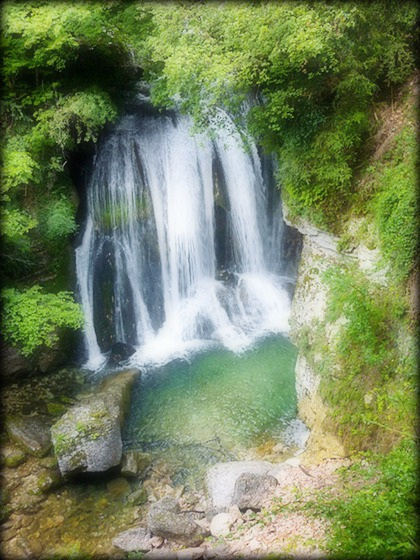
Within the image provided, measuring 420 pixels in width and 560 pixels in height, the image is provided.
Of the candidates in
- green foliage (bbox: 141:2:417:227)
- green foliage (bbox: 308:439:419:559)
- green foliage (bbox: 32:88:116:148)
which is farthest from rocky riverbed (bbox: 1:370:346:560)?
green foliage (bbox: 32:88:116:148)

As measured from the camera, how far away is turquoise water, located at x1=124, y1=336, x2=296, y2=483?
7766mm

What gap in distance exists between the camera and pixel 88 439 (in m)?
7.29

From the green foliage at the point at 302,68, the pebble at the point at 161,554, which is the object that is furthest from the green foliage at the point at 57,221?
the pebble at the point at 161,554

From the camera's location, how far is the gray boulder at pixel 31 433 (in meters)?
7.72

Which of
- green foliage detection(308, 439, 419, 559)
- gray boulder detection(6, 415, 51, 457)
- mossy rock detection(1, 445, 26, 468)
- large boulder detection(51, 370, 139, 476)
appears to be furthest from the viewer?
gray boulder detection(6, 415, 51, 457)

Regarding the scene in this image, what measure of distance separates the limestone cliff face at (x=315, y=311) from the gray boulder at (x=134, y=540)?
2725mm

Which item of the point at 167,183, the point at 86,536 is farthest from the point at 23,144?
the point at 86,536

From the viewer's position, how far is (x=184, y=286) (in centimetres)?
1218

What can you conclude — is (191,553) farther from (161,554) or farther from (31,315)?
(31,315)

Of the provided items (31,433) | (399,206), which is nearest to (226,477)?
(31,433)

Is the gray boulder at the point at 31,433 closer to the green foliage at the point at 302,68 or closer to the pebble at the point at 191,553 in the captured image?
the pebble at the point at 191,553

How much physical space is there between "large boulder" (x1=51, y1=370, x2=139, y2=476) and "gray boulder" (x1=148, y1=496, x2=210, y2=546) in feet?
4.77

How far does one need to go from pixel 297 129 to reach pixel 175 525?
6912mm

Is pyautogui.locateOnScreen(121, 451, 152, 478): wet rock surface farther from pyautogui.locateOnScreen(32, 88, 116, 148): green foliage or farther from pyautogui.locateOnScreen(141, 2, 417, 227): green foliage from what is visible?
pyautogui.locateOnScreen(32, 88, 116, 148): green foliage
